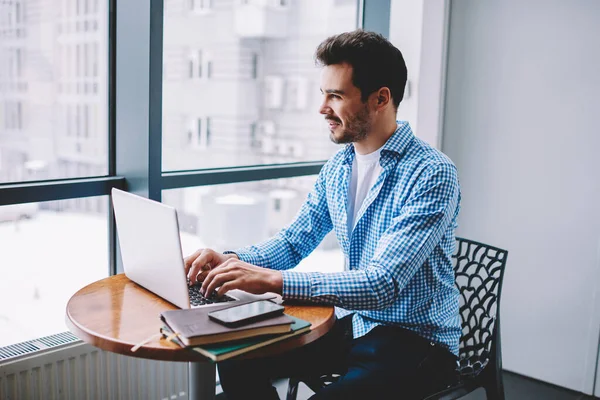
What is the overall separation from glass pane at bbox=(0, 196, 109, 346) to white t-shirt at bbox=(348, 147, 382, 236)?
0.89 metres

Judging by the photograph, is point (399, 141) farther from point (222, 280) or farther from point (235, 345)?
point (235, 345)

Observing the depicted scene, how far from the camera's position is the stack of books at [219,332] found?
→ 1179mm

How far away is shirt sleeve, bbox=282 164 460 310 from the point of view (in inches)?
57.6

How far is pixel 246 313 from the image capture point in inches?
49.8

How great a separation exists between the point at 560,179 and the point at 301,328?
179cm

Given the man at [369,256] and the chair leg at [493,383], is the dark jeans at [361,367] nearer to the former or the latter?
the man at [369,256]

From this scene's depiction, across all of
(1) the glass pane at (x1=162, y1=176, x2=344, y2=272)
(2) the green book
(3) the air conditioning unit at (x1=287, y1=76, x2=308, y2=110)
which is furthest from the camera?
(3) the air conditioning unit at (x1=287, y1=76, x2=308, y2=110)

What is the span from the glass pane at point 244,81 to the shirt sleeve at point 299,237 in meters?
0.68

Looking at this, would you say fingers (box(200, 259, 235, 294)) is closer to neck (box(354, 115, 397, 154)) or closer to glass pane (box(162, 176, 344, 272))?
neck (box(354, 115, 397, 154))

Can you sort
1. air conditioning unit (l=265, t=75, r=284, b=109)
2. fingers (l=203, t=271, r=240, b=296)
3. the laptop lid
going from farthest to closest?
air conditioning unit (l=265, t=75, r=284, b=109) < fingers (l=203, t=271, r=240, b=296) < the laptop lid

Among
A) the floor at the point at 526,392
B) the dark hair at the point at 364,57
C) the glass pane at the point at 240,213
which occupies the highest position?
the dark hair at the point at 364,57

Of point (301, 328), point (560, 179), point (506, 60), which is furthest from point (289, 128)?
point (301, 328)

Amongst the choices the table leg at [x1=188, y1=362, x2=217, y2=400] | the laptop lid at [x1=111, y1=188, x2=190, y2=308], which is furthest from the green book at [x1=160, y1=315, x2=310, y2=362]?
the table leg at [x1=188, y1=362, x2=217, y2=400]

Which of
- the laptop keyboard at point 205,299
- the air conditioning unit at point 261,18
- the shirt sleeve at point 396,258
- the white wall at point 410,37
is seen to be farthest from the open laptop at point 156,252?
the white wall at point 410,37
